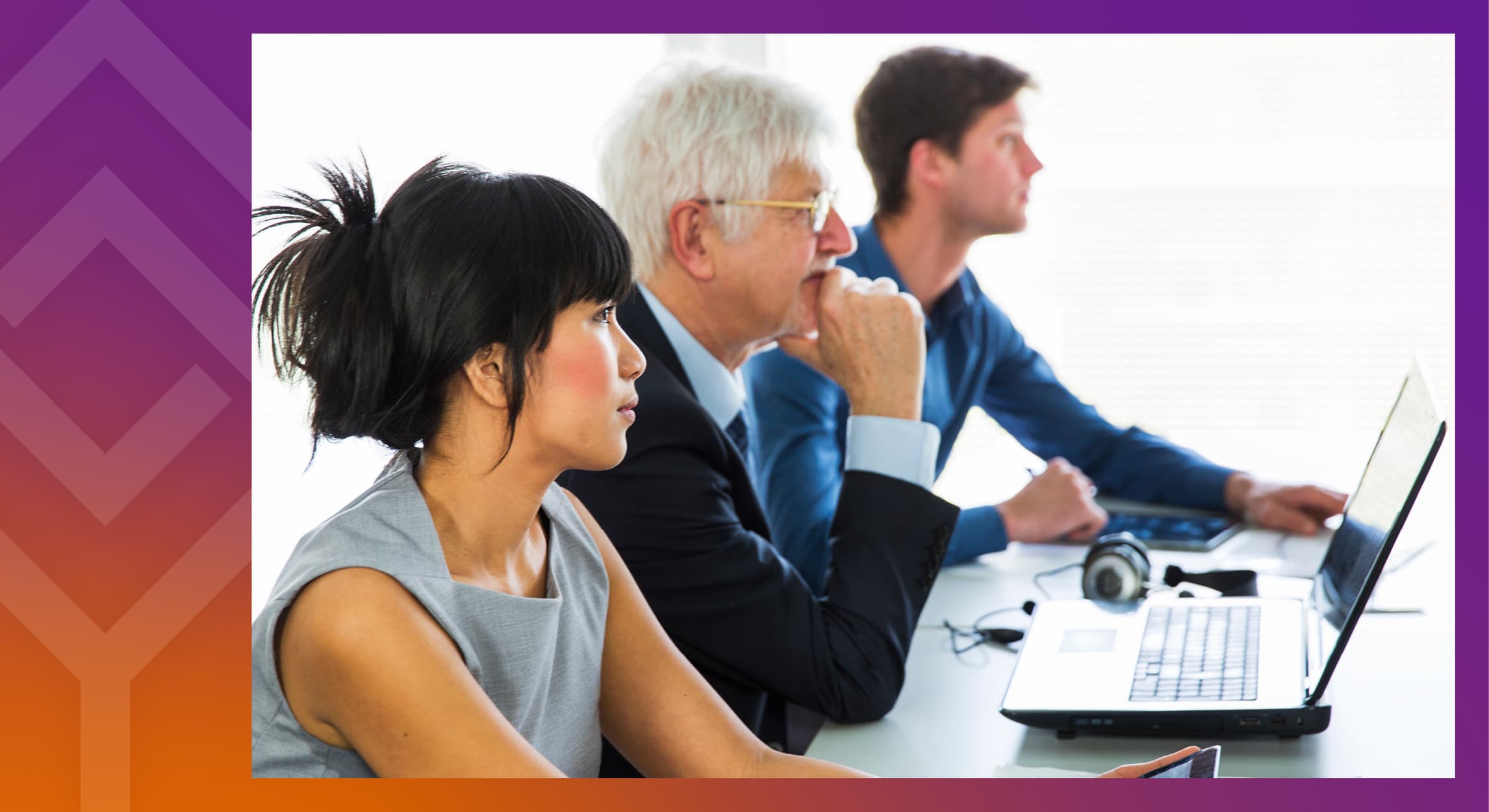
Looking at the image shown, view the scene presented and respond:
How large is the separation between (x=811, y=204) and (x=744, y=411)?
27cm

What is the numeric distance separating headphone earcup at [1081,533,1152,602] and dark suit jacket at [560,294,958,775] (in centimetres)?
31

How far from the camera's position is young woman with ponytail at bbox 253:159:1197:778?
0.82m

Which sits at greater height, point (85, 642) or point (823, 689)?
point (85, 642)

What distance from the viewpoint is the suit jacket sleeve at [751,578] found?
1191mm

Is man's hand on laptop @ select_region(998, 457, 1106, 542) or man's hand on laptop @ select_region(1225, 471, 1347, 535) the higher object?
man's hand on laptop @ select_region(998, 457, 1106, 542)

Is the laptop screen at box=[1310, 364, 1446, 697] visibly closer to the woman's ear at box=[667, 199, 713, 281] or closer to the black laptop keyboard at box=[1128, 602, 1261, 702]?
the black laptop keyboard at box=[1128, 602, 1261, 702]

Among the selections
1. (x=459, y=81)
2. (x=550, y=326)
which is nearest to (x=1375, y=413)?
(x=459, y=81)

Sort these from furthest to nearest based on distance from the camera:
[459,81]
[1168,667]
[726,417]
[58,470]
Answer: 1. [459,81]
2. [726,417]
3. [1168,667]
4. [58,470]

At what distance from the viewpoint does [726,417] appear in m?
1.47

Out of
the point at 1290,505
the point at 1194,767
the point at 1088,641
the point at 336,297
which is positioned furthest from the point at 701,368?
the point at 1290,505

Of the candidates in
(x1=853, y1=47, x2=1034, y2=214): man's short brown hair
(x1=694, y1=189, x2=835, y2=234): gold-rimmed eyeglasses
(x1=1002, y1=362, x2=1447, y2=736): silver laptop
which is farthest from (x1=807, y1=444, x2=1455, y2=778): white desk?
(x1=853, y1=47, x2=1034, y2=214): man's short brown hair

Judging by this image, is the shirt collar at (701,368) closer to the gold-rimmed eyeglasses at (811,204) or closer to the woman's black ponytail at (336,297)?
the gold-rimmed eyeglasses at (811,204)

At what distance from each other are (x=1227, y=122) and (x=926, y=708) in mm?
3346

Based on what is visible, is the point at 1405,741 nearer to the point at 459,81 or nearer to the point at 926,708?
the point at 926,708
